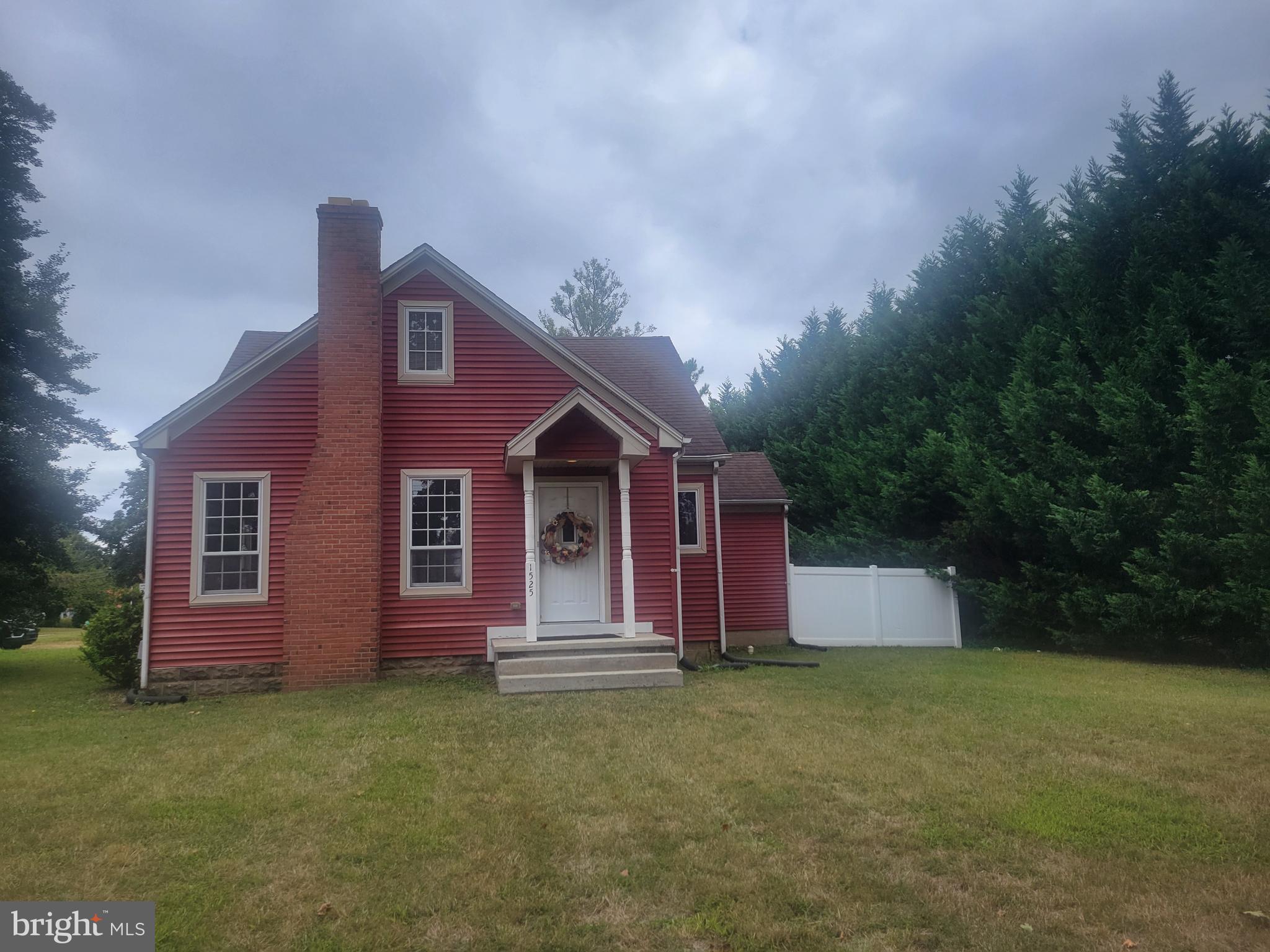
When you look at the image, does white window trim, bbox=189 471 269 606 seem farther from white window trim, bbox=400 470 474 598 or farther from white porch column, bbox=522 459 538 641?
white porch column, bbox=522 459 538 641

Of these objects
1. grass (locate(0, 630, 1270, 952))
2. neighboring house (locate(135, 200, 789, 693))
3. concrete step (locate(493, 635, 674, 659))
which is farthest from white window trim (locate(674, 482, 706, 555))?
grass (locate(0, 630, 1270, 952))

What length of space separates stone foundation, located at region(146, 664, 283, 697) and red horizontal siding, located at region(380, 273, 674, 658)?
152 cm

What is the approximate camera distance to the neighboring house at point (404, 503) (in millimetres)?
10453

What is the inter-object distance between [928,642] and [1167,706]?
6815 mm

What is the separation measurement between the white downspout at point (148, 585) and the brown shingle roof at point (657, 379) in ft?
22.3

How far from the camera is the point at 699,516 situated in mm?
14242

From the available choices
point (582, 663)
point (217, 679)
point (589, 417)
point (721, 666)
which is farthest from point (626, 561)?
point (217, 679)

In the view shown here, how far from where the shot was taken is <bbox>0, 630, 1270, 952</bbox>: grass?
3.52 m

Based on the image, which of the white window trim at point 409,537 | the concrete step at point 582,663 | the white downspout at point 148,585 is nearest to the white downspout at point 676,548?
the concrete step at point 582,663

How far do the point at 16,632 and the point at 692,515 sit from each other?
15.0m

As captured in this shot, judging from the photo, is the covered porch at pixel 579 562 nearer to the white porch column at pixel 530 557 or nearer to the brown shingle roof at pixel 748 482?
the white porch column at pixel 530 557

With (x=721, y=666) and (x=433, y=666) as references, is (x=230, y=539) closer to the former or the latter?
(x=433, y=666)

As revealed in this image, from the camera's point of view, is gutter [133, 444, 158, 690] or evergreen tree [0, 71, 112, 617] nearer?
gutter [133, 444, 158, 690]

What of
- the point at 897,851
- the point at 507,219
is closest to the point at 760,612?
the point at 897,851
